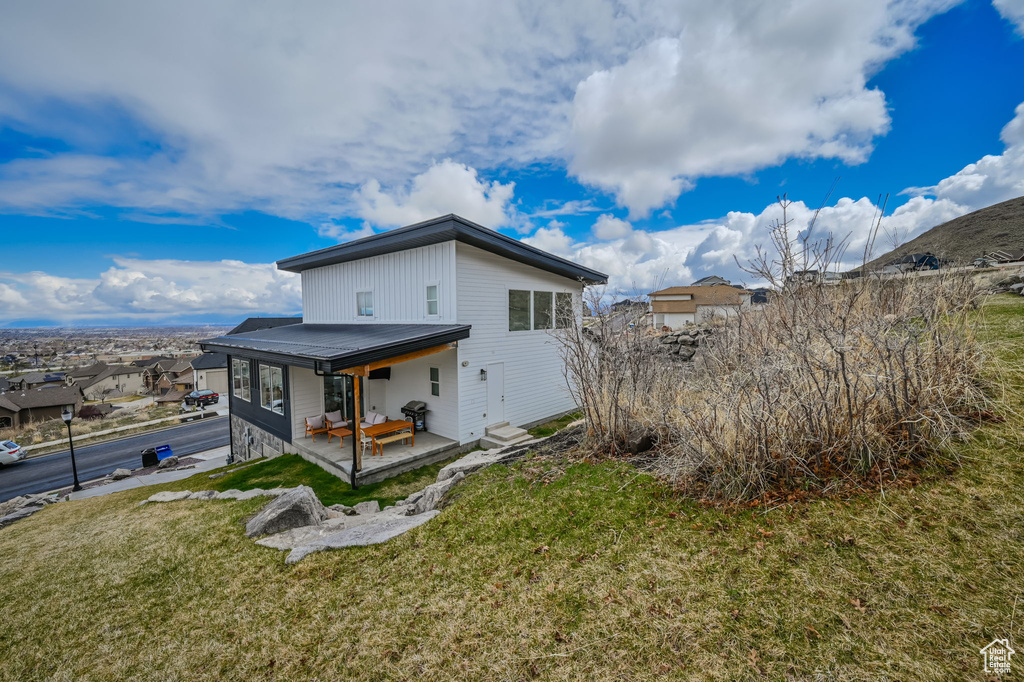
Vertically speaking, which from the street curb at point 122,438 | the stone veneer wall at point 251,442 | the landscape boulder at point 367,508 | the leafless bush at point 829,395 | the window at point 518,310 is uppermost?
the window at point 518,310

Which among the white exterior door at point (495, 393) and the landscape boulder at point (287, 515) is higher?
the white exterior door at point (495, 393)

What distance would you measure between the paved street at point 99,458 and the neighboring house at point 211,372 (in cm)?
1050

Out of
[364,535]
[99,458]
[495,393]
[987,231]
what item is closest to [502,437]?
[495,393]

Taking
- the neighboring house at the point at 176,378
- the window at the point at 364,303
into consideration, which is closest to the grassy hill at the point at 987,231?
the window at the point at 364,303

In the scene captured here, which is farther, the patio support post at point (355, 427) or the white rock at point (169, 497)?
the patio support post at point (355, 427)

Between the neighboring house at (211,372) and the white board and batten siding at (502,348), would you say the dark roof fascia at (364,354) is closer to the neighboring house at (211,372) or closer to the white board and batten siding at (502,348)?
the white board and batten siding at (502,348)

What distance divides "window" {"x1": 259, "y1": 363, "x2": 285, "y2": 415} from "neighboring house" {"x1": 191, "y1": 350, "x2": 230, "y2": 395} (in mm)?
26461

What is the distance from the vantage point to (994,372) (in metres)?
3.96

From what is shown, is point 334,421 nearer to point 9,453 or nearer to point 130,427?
point 9,453

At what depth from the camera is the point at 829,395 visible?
3668 mm

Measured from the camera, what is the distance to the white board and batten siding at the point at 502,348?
9.18 meters

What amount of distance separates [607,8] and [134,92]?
39.0ft

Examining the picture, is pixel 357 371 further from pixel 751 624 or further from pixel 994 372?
pixel 994 372

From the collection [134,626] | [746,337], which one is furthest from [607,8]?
[134,626]
